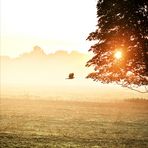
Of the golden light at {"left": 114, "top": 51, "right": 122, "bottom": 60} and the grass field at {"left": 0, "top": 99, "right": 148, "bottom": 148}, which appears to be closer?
the grass field at {"left": 0, "top": 99, "right": 148, "bottom": 148}

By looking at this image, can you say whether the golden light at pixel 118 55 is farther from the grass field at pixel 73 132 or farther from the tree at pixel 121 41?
the grass field at pixel 73 132

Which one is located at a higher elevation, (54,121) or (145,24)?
(145,24)

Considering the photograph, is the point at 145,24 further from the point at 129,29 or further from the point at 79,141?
the point at 79,141

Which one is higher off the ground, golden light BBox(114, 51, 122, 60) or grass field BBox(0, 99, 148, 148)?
golden light BBox(114, 51, 122, 60)

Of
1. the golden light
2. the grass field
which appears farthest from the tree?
the grass field

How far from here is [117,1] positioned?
867 inches

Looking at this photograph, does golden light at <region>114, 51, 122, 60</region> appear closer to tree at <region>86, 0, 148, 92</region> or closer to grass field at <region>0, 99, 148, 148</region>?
tree at <region>86, 0, 148, 92</region>

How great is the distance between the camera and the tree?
21500mm

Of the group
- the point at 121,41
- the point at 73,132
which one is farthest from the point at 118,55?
the point at 73,132

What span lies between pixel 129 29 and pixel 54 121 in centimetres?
1259

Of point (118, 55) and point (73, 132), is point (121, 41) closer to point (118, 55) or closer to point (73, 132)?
point (118, 55)

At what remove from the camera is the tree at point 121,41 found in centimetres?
2150

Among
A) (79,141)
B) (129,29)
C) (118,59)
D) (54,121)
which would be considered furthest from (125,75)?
(54,121)

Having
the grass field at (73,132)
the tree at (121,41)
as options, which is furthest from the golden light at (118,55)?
the grass field at (73,132)
